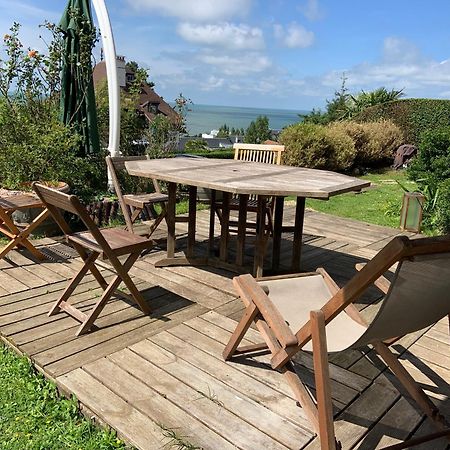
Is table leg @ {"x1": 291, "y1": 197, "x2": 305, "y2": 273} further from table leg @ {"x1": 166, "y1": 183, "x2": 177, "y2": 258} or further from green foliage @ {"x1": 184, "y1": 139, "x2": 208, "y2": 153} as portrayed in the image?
green foliage @ {"x1": 184, "y1": 139, "x2": 208, "y2": 153}

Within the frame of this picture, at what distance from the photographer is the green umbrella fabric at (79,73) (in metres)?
5.85

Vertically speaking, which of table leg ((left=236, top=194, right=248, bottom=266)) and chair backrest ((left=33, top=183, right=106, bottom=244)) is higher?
chair backrest ((left=33, top=183, right=106, bottom=244))

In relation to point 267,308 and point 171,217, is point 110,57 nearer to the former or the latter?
point 171,217

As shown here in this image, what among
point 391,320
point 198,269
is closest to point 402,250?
point 391,320

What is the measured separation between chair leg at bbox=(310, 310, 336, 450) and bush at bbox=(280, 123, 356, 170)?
9092 millimetres

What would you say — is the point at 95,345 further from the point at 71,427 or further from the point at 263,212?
the point at 263,212

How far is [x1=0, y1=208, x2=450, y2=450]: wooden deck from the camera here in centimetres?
189

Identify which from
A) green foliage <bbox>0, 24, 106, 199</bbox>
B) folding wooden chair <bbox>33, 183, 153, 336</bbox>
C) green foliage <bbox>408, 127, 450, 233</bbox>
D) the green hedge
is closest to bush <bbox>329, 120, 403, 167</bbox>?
the green hedge

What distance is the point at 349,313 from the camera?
7.33ft

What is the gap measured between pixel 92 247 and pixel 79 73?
13.6 feet

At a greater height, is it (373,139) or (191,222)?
(373,139)

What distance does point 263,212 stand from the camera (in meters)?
3.50

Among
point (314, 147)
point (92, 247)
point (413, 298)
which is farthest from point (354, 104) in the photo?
point (413, 298)

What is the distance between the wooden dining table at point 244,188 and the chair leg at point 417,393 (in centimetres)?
116
